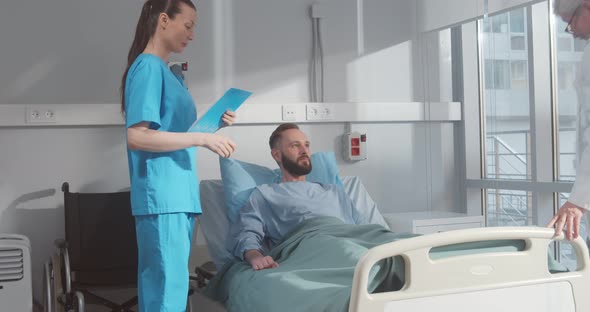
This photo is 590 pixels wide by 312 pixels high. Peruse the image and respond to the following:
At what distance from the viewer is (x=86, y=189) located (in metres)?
3.57

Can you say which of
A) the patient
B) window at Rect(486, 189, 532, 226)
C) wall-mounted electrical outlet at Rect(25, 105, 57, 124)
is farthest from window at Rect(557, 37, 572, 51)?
wall-mounted electrical outlet at Rect(25, 105, 57, 124)

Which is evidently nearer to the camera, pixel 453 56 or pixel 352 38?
pixel 352 38

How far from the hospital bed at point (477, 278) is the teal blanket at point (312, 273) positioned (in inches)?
2.7

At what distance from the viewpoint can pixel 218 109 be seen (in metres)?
2.38

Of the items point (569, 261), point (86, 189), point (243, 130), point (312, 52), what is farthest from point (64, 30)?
point (569, 261)

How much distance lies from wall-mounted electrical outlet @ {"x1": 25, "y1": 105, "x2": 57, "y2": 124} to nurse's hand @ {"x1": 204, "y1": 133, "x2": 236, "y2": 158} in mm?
1534

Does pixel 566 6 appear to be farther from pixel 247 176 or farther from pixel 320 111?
pixel 320 111

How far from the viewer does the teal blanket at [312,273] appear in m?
1.89

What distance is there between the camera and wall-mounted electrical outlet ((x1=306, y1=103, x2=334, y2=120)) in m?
3.97

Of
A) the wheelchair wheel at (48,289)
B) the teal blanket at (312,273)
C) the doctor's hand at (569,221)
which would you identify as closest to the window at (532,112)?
the teal blanket at (312,273)

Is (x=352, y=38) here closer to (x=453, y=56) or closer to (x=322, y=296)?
(x=453, y=56)

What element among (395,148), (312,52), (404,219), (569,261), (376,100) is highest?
(312,52)

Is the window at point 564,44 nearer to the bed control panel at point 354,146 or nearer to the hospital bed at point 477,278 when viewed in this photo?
the bed control panel at point 354,146

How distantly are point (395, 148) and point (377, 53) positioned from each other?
0.61 meters
